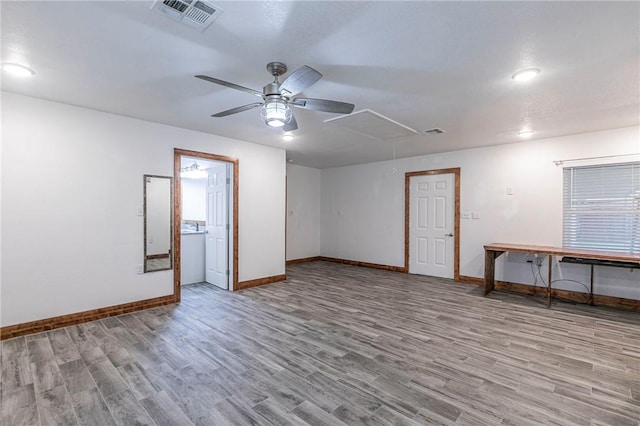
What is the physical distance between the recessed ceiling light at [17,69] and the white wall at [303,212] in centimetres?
524

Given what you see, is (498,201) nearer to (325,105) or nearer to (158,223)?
(325,105)

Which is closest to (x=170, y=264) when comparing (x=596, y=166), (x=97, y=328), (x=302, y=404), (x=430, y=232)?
(x=97, y=328)

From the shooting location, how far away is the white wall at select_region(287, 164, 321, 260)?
768 cm

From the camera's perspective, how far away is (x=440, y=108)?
353 centimetres

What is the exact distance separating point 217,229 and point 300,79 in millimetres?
3851

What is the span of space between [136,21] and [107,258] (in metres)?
3.01

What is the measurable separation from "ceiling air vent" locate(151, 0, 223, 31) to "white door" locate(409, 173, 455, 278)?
5.31 m

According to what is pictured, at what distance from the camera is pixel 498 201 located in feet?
17.8

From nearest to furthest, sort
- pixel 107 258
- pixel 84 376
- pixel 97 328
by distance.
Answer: pixel 84 376 → pixel 97 328 → pixel 107 258

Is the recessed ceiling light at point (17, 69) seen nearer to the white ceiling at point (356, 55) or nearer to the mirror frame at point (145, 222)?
the white ceiling at point (356, 55)

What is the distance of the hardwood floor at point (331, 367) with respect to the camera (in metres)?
2.04

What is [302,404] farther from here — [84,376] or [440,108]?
[440,108]

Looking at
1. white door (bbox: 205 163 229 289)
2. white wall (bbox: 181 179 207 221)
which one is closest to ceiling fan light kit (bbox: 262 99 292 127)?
white door (bbox: 205 163 229 289)

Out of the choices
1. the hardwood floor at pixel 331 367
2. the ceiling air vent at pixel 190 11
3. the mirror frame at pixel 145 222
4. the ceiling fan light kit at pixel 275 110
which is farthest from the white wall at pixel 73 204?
the ceiling air vent at pixel 190 11
